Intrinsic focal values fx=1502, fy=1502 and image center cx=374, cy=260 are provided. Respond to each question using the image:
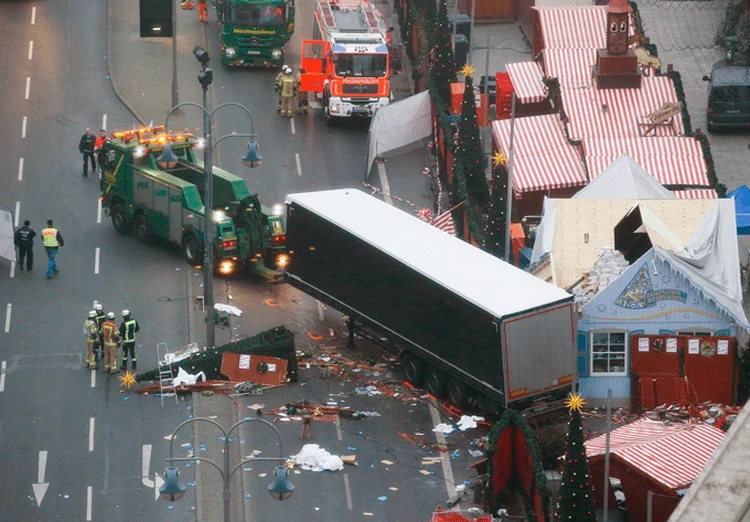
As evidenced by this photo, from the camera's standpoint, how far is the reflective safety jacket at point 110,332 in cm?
3581

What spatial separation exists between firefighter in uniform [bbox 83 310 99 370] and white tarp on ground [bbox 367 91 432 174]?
15054mm

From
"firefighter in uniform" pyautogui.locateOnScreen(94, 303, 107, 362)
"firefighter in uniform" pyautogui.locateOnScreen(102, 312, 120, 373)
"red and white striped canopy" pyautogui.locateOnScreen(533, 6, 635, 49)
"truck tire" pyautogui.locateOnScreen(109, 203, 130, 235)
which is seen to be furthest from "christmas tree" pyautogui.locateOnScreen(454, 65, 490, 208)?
"firefighter in uniform" pyautogui.locateOnScreen(102, 312, 120, 373)

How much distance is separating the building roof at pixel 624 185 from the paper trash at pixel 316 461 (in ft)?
41.5

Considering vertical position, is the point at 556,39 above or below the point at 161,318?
above

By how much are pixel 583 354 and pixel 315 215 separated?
782 centimetres

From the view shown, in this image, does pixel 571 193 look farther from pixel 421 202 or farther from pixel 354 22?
pixel 354 22

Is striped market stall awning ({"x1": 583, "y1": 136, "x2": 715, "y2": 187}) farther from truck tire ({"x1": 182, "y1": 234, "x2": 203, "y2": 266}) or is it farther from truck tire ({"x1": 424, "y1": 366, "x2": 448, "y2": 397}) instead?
truck tire ({"x1": 424, "y1": 366, "x2": 448, "y2": 397})

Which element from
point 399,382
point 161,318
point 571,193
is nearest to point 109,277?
point 161,318

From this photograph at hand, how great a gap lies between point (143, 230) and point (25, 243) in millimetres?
3583

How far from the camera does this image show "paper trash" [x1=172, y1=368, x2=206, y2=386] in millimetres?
35688

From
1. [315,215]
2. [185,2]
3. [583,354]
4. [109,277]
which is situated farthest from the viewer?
[185,2]

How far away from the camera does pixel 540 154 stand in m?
46.8

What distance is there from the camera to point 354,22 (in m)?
54.5

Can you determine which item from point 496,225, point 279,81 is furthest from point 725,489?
point 279,81
